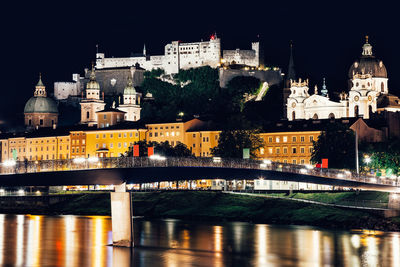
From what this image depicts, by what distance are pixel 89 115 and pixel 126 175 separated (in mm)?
107285

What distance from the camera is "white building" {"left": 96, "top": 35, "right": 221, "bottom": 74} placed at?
180 metres

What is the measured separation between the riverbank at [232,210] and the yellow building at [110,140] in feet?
91.7

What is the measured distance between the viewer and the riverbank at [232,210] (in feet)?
250

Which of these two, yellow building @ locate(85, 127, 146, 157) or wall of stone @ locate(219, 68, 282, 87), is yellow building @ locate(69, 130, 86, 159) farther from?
wall of stone @ locate(219, 68, 282, 87)

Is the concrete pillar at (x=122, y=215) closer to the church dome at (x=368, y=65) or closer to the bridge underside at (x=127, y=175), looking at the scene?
the bridge underside at (x=127, y=175)

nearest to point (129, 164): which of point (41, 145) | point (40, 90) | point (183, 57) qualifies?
point (41, 145)

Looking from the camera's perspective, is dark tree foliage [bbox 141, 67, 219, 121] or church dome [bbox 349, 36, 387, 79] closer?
church dome [bbox 349, 36, 387, 79]

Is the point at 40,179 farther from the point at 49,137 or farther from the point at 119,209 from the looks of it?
→ the point at 49,137

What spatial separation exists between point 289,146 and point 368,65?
1460 inches

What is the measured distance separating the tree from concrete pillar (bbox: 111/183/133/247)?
51.2 metres

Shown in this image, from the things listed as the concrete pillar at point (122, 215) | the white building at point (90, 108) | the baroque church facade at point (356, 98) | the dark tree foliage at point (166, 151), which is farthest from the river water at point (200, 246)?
the white building at point (90, 108)

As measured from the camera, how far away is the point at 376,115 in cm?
14138

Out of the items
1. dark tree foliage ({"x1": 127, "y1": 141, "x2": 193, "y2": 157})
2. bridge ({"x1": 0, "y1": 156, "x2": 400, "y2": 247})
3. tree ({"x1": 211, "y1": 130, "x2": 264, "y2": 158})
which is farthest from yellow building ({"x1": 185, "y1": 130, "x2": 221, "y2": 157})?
bridge ({"x1": 0, "y1": 156, "x2": 400, "y2": 247})

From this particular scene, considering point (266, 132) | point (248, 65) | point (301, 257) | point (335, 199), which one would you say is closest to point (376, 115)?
point (266, 132)
